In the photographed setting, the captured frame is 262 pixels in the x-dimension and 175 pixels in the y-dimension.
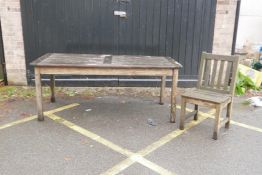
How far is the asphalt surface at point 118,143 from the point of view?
2.92m

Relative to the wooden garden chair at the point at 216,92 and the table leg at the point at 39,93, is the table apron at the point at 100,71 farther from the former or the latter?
→ the wooden garden chair at the point at 216,92

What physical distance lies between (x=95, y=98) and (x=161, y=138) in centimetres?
197

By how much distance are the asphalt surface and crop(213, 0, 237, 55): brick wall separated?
164 centimetres

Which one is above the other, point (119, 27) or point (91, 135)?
point (119, 27)

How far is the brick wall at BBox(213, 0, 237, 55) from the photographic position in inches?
221

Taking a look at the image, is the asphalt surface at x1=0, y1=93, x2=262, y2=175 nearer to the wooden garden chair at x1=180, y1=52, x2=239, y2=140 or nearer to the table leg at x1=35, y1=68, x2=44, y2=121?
the table leg at x1=35, y1=68, x2=44, y2=121

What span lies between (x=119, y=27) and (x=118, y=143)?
286 centimetres

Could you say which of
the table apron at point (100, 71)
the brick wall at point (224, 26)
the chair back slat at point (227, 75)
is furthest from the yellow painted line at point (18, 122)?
the brick wall at point (224, 26)

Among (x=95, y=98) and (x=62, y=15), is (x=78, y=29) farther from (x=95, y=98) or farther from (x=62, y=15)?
(x=95, y=98)

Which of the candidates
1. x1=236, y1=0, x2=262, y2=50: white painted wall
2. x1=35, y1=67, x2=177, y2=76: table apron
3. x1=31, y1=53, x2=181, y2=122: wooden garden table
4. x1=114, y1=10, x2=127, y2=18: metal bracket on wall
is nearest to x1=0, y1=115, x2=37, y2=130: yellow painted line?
x1=31, y1=53, x2=181, y2=122: wooden garden table

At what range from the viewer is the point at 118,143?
3449 millimetres

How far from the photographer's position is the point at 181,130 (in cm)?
390

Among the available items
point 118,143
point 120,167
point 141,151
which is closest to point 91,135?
point 118,143

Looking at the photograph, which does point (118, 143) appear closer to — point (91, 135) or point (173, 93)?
point (91, 135)
